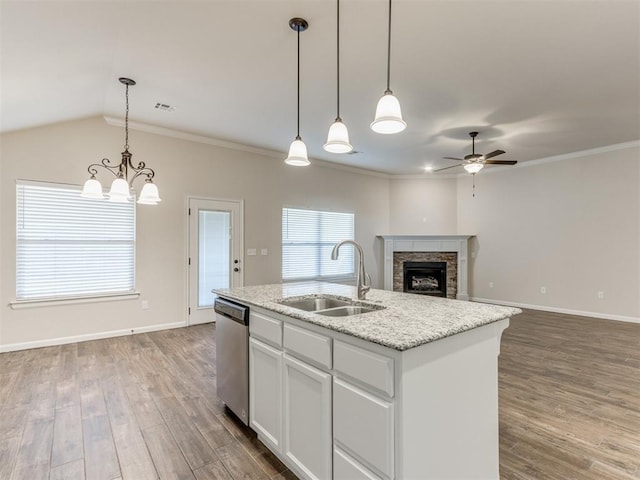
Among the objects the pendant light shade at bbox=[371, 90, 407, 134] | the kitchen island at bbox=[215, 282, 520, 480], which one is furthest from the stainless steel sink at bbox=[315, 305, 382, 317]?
the pendant light shade at bbox=[371, 90, 407, 134]

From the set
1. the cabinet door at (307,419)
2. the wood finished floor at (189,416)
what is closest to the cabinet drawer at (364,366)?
the cabinet door at (307,419)

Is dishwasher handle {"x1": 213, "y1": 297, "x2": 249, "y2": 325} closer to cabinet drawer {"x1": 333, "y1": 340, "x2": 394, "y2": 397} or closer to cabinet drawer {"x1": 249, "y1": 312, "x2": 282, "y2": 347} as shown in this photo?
cabinet drawer {"x1": 249, "y1": 312, "x2": 282, "y2": 347}

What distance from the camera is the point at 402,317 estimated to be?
172 centimetres

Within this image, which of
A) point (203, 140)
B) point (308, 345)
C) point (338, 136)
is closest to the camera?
point (308, 345)

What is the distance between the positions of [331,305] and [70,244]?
384cm

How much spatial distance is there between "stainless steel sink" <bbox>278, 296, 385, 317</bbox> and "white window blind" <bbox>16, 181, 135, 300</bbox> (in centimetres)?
341

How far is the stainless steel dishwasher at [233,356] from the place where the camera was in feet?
7.56

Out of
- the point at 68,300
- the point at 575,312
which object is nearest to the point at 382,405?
the point at 68,300

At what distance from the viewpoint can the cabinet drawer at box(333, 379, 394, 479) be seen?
1.31 metres

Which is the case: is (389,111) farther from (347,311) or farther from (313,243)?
(313,243)

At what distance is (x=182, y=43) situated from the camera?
2.79 m

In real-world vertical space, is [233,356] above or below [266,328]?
below

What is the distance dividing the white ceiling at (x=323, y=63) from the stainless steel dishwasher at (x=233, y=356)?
7.09 feet

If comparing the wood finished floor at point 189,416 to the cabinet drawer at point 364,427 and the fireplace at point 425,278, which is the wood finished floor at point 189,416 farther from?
the fireplace at point 425,278
